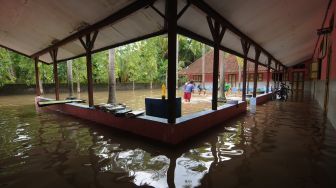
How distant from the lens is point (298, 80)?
91.6 ft

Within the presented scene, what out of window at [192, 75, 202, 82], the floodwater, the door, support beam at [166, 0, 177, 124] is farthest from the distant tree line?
the door

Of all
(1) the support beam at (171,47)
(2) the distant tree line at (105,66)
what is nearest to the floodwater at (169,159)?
(1) the support beam at (171,47)

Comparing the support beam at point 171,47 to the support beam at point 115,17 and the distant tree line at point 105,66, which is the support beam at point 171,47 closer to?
the support beam at point 115,17

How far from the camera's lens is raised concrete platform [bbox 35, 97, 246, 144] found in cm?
478

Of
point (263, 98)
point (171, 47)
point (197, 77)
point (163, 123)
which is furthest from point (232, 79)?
point (171, 47)

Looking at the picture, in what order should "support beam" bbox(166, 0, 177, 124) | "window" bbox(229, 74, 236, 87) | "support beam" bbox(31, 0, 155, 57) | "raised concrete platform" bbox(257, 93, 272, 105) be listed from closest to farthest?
"support beam" bbox(166, 0, 177, 124) < "support beam" bbox(31, 0, 155, 57) < "raised concrete platform" bbox(257, 93, 272, 105) < "window" bbox(229, 74, 236, 87)

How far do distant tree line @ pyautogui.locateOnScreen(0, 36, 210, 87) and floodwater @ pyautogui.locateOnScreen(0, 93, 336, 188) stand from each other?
1630 cm

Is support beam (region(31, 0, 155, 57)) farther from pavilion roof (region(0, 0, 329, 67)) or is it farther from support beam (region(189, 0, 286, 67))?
support beam (region(189, 0, 286, 67))

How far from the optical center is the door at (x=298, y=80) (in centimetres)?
2745

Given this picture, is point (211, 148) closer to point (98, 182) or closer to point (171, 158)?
point (171, 158)

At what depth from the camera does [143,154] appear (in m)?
4.30

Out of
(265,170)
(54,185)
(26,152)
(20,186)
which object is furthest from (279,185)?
(26,152)

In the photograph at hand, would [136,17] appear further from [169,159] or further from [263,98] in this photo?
[263,98]

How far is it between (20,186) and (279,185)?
167 inches
